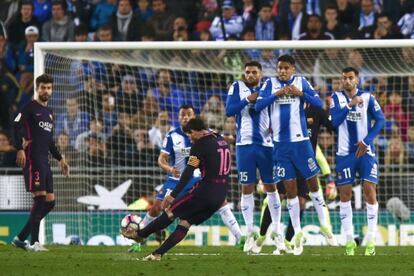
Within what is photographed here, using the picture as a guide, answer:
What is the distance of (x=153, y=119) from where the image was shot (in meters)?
22.8

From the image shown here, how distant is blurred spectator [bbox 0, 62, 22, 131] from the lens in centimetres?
2502

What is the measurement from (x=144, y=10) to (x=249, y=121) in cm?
967

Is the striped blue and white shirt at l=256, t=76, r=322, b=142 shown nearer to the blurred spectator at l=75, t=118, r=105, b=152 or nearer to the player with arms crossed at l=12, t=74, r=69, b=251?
the player with arms crossed at l=12, t=74, r=69, b=251

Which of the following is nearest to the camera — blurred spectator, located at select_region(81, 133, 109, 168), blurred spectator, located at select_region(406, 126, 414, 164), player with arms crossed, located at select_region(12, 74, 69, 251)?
player with arms crossed, located at select_region(12, 74, 69, 251)

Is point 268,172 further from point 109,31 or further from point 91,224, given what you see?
point 109,31

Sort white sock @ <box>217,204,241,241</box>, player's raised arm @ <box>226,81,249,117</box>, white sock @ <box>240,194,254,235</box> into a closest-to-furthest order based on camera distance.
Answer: player's raised arm @ <box>226,81,249,117</box>, white sock @ <box>240,194,254,235</box>, white sock @ <box>217,204,241,241</box>

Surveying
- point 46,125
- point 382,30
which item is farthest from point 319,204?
point 382,30

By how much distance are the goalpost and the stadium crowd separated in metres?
0.02

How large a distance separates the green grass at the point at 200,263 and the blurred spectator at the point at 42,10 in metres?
9.56

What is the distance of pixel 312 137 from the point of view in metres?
18.4

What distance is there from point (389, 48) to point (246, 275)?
9.42 m

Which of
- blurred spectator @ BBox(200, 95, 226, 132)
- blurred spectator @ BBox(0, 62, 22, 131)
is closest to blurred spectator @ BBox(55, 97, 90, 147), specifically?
blurred spectator @ BBox(200, 95, 226, 132)

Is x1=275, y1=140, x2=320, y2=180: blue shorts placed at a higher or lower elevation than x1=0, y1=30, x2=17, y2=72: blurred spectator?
lower

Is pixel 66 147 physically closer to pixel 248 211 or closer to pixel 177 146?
pixel 177 146
